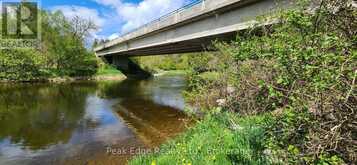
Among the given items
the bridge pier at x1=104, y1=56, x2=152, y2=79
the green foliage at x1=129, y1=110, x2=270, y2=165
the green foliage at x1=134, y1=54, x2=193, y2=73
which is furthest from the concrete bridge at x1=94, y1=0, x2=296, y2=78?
the green foliage at x1=134, y1=54, x2=193, y2=73

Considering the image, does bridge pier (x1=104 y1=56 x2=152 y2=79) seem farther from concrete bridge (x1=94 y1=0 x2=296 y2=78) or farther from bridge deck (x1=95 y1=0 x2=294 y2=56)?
bridge deck (x1=95 y1=0 x2=294 y2=56)

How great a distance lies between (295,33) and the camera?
188 inches

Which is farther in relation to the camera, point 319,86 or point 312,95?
point 312,95

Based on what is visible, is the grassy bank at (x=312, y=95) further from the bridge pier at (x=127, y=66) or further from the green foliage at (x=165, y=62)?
the green foliage at (x=165, y=62)

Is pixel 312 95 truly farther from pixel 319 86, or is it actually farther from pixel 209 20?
pixel 209 20

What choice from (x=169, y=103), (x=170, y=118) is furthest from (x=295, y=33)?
(x=169, y=103)

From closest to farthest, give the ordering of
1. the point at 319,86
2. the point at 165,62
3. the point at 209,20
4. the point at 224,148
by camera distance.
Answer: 1. the point at 319,86
2. the point at 224,148
3. the point at 209,20
4. the point at 165,62

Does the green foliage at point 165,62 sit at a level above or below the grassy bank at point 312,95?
A: above

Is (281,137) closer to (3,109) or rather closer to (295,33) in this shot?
(295,33)

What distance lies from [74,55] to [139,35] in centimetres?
2387

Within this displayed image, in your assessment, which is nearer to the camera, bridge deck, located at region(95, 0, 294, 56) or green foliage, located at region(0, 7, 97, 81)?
bridge deck, located at region(95, 0, 294, 56)

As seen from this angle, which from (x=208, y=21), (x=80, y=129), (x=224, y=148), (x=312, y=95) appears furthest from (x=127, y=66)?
(x=312, y=95)

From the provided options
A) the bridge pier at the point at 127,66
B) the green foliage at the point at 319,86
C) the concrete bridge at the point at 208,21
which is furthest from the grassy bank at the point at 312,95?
the bridge pier at the point at 127,66

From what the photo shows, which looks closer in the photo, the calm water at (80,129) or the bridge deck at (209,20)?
the calm water at (80,129)
